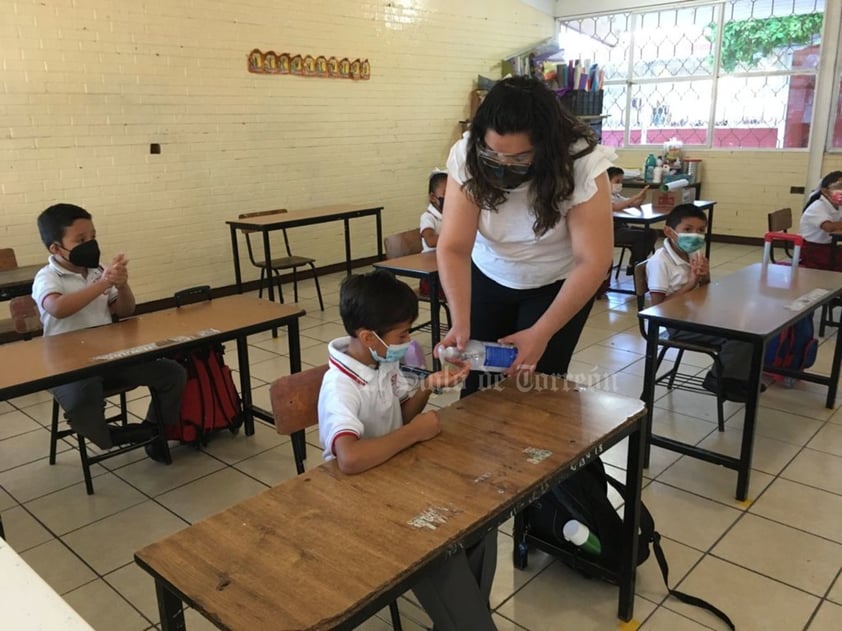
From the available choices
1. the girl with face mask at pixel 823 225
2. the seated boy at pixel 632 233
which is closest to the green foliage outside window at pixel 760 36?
the seated boy at pixel 632 233

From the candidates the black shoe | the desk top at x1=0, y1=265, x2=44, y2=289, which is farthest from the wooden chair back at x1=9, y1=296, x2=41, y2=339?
the desk top at x1=0, y1=265, x2=44, y2=289

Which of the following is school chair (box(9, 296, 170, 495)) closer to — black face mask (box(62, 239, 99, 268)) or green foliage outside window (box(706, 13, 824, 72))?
black face mask (box(62, 239, 99, 268))

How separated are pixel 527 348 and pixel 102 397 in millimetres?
1713

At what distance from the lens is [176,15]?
16.2 ft

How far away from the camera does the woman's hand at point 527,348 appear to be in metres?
1.65

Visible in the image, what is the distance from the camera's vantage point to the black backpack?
1.84 meters

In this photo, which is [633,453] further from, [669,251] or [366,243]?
[366,243]

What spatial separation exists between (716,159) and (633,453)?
21.6ft

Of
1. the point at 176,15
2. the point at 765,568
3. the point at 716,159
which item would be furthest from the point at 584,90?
the point at 765,568

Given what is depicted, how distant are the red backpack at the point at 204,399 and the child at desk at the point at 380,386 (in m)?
1.47

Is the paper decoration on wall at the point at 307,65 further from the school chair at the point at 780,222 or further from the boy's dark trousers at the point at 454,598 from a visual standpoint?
the boy's dark trousers at the point at 454,598

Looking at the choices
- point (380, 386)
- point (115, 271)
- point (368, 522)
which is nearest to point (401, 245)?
point (115, 271)

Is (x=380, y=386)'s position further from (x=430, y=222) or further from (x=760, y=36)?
(x=760, y=36)

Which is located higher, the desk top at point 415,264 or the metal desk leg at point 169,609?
the desk top at point 415,264
